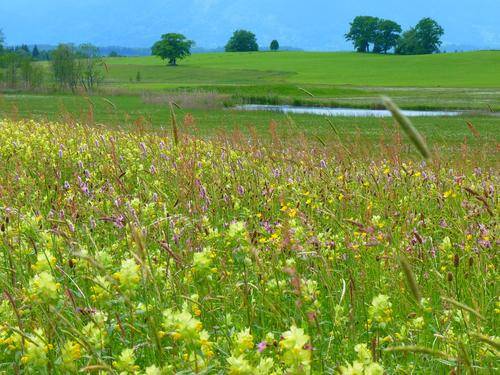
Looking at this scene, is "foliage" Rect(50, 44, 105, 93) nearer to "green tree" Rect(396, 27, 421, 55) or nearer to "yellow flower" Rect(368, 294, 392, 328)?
"yellow flower" Rect(368, 294, 392, 328)

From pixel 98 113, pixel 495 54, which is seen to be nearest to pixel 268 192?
pixel 98 113

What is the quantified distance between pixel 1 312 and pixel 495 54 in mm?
139067

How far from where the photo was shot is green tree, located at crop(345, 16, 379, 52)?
172 meters

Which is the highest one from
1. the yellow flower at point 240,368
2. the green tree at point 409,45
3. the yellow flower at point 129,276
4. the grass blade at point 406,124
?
the green tree at point 409,45

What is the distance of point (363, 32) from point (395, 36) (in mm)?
8640

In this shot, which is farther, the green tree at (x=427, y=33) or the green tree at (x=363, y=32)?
the green tree at (x=363, y=32)

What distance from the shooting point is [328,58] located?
151 m

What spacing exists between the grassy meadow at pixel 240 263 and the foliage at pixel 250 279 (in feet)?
0.06

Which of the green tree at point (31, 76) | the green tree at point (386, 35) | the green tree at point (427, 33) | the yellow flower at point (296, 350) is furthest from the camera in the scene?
the green tree at point (386, 35)

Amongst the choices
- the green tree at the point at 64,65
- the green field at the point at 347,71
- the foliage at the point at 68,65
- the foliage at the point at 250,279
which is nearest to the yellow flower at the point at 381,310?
the foliage at the point at 250,279

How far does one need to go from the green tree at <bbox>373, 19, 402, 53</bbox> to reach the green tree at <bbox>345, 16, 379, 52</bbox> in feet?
3.94

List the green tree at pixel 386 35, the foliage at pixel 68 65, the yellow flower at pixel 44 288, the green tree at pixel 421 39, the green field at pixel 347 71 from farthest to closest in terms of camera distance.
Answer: the green tree at pixel 386 35
the green tree at pixel 421 39
the green field at pixel 347 71
the foliage at pixel 68 65
the yellow flower at pixel 44 288

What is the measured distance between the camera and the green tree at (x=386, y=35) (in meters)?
170

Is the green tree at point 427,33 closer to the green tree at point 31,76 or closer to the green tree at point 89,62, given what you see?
the green tree at point 89,62
